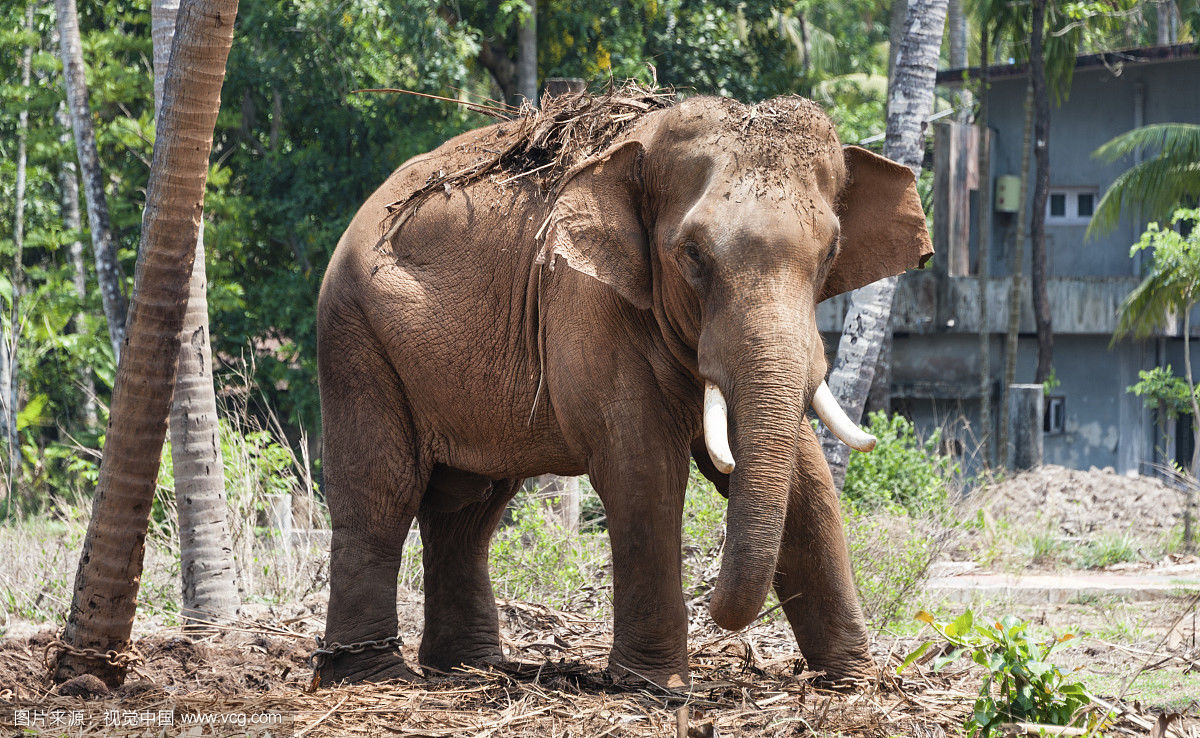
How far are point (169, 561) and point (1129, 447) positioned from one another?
15464mm

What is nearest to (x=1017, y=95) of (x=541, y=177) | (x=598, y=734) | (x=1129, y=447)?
(x=1129, y=447)

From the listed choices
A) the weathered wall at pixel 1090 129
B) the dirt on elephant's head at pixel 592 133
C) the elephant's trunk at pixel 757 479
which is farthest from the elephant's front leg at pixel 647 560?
the weathered wall at pixel 1090 129

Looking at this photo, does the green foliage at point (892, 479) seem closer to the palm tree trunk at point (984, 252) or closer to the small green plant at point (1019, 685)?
the palm tree trunk at point (984, 252)

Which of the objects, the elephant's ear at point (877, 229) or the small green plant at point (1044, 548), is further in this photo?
the small green plant at point (1044, 548)

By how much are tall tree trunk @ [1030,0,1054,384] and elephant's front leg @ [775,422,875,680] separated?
14294mm

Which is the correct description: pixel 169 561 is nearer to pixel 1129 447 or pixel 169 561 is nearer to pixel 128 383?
pixel 128 383

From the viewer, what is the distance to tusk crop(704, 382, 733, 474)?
14.2 feet

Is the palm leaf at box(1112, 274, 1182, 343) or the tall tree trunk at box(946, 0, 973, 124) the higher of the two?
the tall tree trunk at box(946, 0, 973, 124)

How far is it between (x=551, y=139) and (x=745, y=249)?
5.07ft

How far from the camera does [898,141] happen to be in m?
9.16

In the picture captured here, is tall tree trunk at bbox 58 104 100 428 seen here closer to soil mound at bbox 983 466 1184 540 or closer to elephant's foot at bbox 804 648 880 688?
soil mound at bbox 983 466 1184 540

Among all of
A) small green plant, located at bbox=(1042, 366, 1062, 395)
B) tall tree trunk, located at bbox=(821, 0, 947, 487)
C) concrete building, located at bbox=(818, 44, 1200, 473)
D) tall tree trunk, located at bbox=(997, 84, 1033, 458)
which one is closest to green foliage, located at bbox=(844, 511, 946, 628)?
tall tree trunk, located at bbox=(821, 0, 947, 487)

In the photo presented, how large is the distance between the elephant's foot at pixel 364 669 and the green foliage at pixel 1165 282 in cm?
1036

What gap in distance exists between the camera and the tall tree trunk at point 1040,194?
18.6 metres
